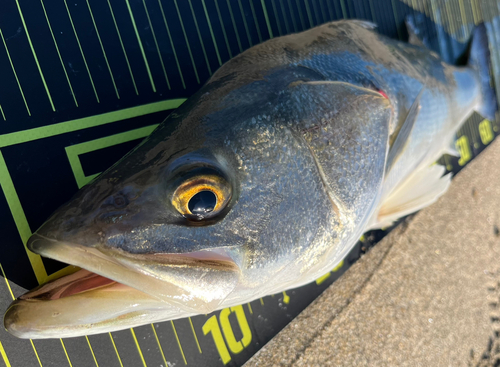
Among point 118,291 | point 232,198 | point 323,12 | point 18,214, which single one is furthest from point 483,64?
point 18,214

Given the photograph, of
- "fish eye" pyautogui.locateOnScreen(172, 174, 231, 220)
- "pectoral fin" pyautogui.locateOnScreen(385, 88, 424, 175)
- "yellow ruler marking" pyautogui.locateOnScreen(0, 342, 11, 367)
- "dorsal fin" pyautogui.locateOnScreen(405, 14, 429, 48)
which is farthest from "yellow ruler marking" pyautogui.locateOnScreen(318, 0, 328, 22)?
"yellow ruler marking" pyautogui.locateOnScreen(0, 342, 11, 367)

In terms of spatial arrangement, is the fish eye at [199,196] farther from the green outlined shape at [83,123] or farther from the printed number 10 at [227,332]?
the printed number 10 at [227,332]

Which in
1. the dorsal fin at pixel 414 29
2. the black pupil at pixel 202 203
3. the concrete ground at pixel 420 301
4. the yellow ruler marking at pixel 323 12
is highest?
the yellow ruler marking at pixel 323 12

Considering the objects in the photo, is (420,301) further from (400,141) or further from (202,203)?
(202,203)

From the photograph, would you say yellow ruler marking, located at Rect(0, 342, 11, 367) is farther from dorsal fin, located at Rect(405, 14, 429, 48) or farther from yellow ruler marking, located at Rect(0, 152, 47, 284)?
dorsal fin, located at Rect(405, 14, 429, 48)

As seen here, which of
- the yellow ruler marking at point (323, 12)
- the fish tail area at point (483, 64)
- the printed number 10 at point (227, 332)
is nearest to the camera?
the printed number 10 at point (227, 332)

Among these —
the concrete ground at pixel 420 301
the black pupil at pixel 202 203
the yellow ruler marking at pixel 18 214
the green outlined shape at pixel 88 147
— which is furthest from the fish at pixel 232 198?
the concrete ground at pixel 420 301
